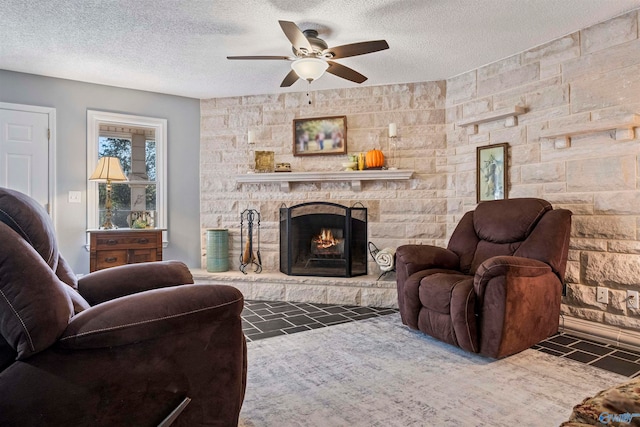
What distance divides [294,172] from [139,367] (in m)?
3.34

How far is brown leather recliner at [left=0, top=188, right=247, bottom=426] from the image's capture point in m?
1.05

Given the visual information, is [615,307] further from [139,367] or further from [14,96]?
[14,96]

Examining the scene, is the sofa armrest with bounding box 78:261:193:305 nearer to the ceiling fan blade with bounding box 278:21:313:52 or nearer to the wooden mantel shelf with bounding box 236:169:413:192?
the ceiling fan blade with bounding box 278:21:313:52

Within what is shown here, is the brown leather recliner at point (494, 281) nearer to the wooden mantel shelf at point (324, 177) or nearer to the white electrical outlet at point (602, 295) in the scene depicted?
the white electrical outlet at point (602, 295)

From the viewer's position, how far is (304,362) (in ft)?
7.82

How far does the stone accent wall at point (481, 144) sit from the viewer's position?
279 centimetres

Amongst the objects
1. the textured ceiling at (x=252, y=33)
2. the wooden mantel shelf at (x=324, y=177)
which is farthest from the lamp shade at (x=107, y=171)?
the wooden mantel shelf at (x=324, y=177)

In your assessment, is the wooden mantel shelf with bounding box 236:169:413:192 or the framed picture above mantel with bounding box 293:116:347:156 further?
the framed picture above mantel with bounding box 293:116:347:156

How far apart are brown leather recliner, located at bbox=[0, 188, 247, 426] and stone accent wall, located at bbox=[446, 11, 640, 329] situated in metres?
2.88

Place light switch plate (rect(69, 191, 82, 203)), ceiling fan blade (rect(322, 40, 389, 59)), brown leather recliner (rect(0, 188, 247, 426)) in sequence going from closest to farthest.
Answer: brown leather recliner (rect(0, 188, 247, 426)), ceiling fan blade (rect(322, 40, 389, 59)), light switch plate (rect(69, 191, 82, 203))

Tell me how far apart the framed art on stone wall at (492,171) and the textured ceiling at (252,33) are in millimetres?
869

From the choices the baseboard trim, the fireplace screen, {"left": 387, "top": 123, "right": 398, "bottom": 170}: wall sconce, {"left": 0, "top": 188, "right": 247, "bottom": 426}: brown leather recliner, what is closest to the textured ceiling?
{"left": 387, "top": 123, "right": 398, "bottom": 170}: wall sconce

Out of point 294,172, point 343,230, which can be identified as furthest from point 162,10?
point 343,230

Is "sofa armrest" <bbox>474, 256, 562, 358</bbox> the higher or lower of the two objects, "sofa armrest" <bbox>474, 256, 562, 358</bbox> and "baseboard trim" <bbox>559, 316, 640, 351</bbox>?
the higher
